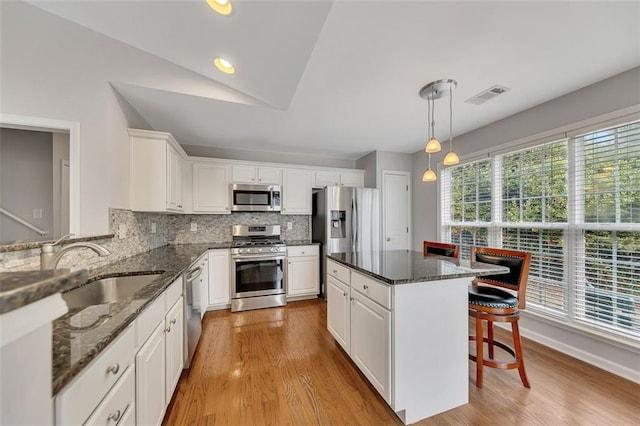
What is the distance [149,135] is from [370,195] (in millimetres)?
3038

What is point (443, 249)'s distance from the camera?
104 inches

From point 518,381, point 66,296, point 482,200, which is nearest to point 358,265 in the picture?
point 518,381

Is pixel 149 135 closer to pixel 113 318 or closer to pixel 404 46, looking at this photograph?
pixel 113 318

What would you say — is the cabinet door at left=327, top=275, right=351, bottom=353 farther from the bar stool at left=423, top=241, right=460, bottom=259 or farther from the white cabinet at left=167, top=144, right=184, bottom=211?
the white cabinet at left=167, top=144, right=184, bottom=211

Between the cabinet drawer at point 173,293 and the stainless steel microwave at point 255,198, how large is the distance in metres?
1.92

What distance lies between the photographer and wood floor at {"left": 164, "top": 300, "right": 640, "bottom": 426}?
1.58 metres

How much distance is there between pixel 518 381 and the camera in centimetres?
192

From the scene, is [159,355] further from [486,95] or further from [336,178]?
[336,178]

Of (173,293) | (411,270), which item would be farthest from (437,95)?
(173,293)

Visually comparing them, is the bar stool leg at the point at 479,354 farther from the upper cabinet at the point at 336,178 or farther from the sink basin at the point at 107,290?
the upper cabinet at the point at 336,178

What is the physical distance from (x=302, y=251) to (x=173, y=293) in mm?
2217

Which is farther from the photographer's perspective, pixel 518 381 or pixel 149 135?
pixel 149 135

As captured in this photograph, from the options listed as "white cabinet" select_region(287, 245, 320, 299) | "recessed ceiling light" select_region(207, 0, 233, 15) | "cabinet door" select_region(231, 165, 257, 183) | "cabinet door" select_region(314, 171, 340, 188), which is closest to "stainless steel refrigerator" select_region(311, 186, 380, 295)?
"white cabinet" select_region(287, 245, 320, 299)

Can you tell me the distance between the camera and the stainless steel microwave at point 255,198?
370cm
